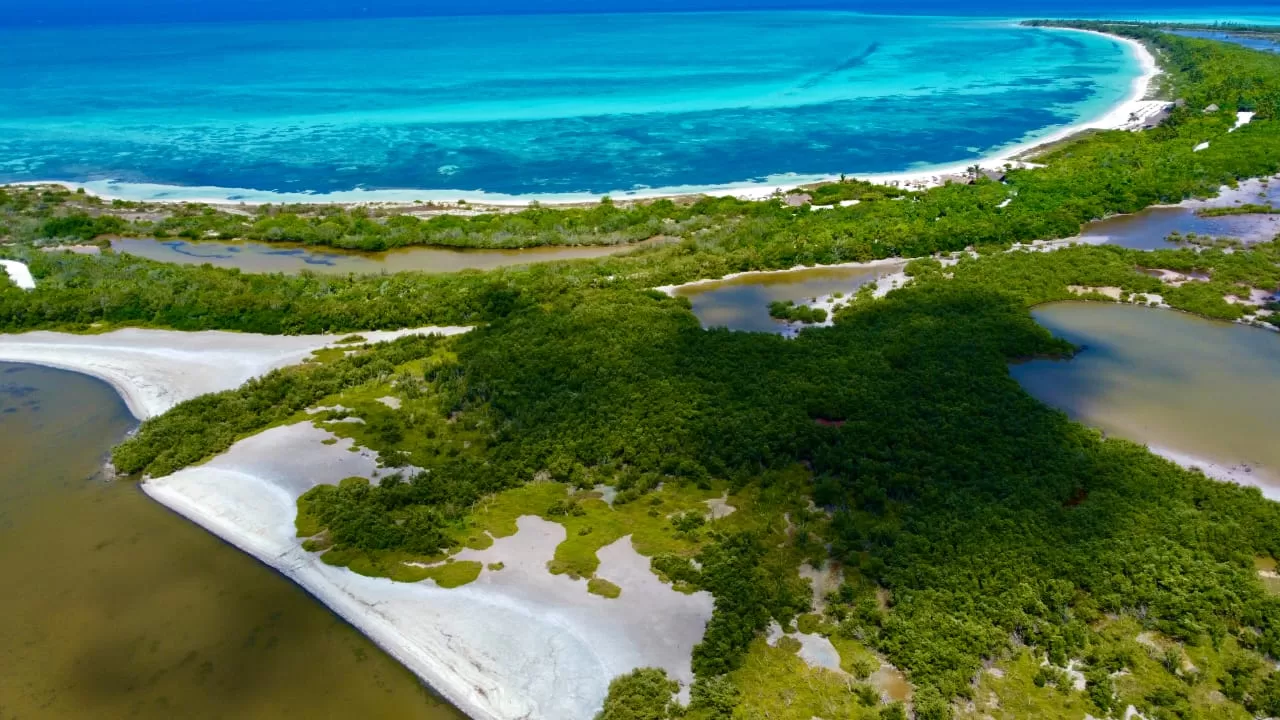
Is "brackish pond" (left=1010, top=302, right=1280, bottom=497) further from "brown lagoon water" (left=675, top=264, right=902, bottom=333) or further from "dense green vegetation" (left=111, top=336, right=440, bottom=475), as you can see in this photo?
"dense green vegetation" (left=111, top=336, right=440, bottom=475)

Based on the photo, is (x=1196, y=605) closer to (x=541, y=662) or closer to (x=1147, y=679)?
(x=1147, y=679)

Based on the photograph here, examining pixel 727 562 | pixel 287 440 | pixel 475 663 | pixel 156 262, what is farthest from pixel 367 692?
pixel 156 262

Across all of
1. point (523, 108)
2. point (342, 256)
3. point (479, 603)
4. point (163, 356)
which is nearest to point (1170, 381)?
point (479, 603)

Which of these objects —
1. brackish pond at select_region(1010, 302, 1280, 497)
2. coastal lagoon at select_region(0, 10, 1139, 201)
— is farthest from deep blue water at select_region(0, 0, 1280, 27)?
brackish pond at select_region(1010, 302, 1280, 497)

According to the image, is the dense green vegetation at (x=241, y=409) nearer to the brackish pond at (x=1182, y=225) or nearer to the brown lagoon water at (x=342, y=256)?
the brown lagoon water at (x=342, y=256)

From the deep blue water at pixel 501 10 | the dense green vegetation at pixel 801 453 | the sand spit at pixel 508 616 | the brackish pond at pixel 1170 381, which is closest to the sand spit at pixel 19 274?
the dense green vegetation at pixel 801 453

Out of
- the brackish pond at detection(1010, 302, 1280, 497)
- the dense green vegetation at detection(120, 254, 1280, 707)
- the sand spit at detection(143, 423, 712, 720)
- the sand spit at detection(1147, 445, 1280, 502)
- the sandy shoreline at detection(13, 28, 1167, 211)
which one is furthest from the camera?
the sandy shoreline at detection(13, 28, 1167, 211)
